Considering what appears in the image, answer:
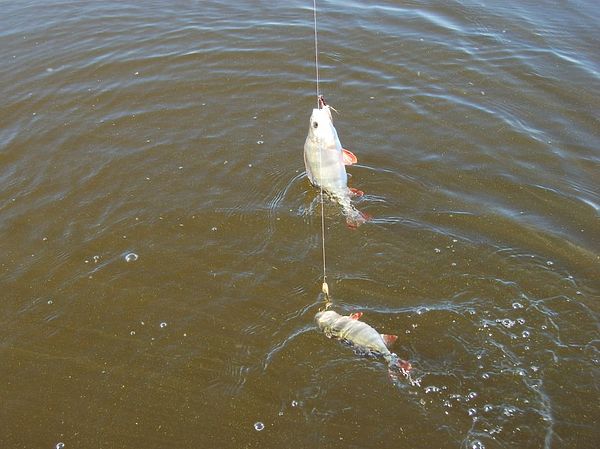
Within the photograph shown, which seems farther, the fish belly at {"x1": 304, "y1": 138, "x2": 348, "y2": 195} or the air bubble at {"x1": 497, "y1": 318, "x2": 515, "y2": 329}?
the fish belly at {"x1": 304, "y1": 138, "x2": 348, "y2": 195}

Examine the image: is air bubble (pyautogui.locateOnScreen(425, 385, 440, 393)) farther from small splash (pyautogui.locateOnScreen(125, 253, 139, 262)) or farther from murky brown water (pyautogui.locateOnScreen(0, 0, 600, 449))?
small splash (pyautogui.locateOnScreen(125, 253, 139, 262))

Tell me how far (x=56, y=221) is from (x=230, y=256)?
7.98 feet

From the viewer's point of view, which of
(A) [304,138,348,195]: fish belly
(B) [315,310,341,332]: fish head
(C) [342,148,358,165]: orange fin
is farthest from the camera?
(C) [342,148,358,165]: orange fin

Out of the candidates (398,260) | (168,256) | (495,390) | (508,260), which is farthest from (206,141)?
(495,390)

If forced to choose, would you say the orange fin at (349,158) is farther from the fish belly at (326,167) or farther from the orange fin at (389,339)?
the orange fin at (389,339)

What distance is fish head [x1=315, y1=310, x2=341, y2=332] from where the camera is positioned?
574 centimetres

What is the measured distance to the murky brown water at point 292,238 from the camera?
530 centimetres

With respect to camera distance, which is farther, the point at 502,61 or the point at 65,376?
the point at 502,61

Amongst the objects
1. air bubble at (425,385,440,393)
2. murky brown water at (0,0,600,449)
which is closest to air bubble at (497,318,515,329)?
murky brown water at (0,0,600,449)

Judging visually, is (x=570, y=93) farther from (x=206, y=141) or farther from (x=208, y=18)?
(x=208, y=18)

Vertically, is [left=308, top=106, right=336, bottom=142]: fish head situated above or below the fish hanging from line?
above

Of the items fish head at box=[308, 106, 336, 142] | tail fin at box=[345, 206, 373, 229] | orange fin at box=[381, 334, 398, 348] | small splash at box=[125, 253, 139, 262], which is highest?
fish head at box=[308, 106, 336, 142]

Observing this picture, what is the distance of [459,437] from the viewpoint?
4.99m

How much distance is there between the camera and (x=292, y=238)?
23.0ft
